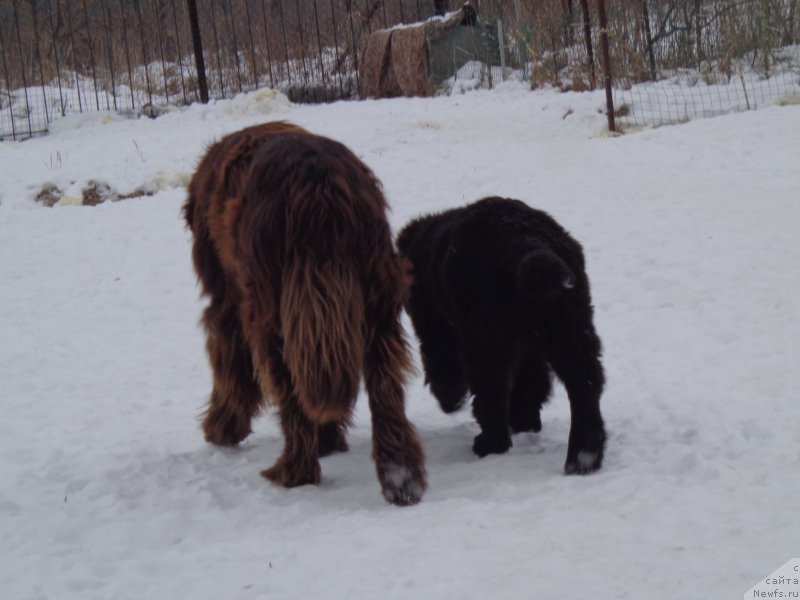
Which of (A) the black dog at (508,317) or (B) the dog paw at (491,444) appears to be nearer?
(A) the black dog at (508,317)

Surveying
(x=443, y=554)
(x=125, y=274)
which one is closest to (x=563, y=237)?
(x=443, y=554)

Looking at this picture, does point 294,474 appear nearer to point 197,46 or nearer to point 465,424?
point 465,424

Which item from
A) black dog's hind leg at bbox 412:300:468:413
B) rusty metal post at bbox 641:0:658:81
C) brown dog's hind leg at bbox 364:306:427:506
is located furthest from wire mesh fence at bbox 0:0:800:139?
brown dog's hind leg at bbox 364:306:427:506

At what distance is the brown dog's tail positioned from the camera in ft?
11.8

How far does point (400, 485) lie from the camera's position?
3758 mm

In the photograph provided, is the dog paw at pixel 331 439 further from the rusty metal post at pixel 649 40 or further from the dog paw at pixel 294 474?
the rusty metal post at pixel 649 40

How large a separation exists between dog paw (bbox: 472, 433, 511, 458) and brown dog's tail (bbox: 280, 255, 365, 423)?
1.00 metres

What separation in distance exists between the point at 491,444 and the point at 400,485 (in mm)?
819

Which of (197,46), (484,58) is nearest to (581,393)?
(484,58)

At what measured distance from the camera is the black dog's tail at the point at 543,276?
150 inches

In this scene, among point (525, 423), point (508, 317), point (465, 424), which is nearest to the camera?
point (508, 317)

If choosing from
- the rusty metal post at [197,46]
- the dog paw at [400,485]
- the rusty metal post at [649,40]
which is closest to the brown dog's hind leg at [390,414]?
the dog paw at [400,485]

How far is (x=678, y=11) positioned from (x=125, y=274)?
10396 mm

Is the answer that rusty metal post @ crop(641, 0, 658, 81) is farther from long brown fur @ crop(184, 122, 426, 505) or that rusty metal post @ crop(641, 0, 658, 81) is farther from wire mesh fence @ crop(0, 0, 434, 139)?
long brown fur @ crop(184, 122, 426, 505)
